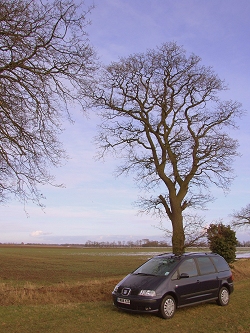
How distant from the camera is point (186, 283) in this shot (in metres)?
10.1

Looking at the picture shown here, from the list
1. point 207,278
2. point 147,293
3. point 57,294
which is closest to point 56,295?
point 57,294

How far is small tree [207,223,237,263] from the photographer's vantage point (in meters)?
23.0

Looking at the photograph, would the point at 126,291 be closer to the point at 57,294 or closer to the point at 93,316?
the point at 93,316

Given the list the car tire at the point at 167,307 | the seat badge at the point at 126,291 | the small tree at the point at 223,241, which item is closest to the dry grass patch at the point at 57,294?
the seat badge at the point at 126,291

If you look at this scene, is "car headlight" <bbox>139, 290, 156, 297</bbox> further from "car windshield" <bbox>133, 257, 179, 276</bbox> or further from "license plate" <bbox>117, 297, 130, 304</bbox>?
"car windshield" <bbox>133, 257, 179, 276</bbox>

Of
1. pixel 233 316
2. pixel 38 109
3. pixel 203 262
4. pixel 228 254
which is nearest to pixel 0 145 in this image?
pixel 38 109

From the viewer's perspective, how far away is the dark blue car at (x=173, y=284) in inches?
365

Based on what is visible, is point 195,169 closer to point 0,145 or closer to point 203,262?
point 203,262

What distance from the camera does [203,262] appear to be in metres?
11.2

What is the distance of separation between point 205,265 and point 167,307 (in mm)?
2434

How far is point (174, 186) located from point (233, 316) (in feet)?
37.1

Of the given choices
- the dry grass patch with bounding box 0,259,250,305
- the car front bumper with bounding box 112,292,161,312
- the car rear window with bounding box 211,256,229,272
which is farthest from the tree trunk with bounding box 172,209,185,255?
the car front bumper with bounding box 112,292,161,312

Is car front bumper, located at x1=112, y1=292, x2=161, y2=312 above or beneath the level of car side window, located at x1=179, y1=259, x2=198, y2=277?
beneath

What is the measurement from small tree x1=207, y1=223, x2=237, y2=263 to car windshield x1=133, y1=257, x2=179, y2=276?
12.1 metres
